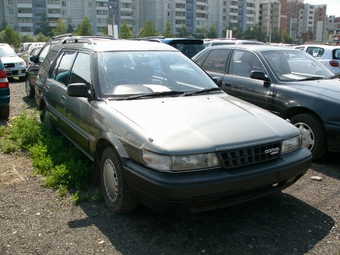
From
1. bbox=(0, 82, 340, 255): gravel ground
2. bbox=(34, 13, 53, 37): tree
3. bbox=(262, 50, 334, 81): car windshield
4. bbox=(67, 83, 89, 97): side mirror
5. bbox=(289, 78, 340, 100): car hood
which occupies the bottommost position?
bbox=(0, 82, 340, 255): gravel ground

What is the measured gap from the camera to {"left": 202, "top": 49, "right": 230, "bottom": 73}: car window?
6.96 m

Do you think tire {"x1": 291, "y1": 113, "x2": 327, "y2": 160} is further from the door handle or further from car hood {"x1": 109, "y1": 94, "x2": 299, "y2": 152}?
the door handle

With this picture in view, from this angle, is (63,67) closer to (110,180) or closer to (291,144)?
(110,180)

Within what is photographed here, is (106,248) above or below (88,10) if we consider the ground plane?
below

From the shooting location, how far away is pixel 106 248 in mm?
3086

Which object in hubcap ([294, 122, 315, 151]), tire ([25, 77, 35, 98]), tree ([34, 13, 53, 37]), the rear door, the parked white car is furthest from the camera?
tree ([34, 13, 53, 37])

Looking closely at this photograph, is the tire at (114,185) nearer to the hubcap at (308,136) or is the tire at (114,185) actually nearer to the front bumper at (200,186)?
the front bumper at (200,186)

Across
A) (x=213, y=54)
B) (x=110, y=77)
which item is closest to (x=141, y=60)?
(x=110, y=77)

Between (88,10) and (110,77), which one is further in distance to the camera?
(88,10)

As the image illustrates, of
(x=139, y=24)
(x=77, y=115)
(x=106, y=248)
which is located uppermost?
(x=139, y=24)

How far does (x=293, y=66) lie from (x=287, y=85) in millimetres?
722

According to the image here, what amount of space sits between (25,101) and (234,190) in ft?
28.4

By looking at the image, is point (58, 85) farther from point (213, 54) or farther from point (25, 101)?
point (25, 101)

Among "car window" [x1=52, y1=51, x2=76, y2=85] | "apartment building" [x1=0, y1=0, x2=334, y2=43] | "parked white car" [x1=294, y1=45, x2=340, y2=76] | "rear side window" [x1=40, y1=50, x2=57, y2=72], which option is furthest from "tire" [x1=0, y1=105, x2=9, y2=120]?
"apartment building" [x1=0, y1=0, x2=334, y2=43]
